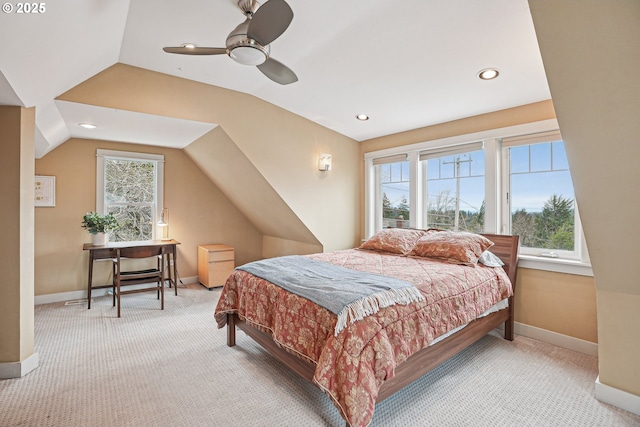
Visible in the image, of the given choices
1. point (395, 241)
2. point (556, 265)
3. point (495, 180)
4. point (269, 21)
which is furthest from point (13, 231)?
point (556, 265)

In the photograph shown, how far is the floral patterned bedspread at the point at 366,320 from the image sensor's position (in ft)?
5.27

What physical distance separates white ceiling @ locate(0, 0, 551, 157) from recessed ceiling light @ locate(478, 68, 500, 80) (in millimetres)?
55

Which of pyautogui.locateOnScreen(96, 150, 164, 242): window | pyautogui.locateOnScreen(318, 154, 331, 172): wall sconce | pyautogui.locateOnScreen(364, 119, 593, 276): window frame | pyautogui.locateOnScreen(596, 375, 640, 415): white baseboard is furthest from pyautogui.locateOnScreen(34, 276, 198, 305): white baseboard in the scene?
pyautogui.locateOnScreen(596, 375, 640, 415): white baseboard

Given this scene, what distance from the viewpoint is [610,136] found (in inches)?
58.6

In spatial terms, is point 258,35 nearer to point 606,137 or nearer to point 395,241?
point 606,137

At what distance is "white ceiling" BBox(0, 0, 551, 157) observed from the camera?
5.95 feet

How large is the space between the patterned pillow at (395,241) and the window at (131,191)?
3272 mm

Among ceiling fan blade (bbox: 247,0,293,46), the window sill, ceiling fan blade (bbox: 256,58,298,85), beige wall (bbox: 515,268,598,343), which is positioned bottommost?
beige wall (bbox: 515,268,598,343)

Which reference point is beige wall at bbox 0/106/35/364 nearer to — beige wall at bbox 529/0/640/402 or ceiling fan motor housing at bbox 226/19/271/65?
ceiling fan motor housing at bbox 226/19/271/65

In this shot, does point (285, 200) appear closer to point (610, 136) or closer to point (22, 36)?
point (22, 36)

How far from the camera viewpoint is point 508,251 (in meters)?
3.06

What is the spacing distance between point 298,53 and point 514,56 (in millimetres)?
1722

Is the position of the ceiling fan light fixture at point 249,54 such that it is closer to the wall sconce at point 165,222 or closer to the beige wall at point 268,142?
the beige wall at point 268,142

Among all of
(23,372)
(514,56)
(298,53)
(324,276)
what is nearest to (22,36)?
(298,53)
